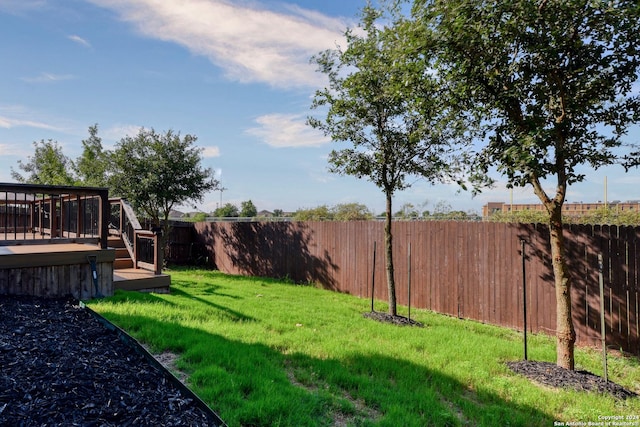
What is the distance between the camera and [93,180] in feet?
36.1

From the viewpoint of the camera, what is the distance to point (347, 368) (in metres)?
3.13

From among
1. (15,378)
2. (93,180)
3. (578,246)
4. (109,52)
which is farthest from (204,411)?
(93,180)

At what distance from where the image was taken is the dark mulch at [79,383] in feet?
6.25

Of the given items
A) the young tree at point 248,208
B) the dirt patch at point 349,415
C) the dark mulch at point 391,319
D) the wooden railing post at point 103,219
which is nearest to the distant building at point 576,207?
the dark mulch at point 391,319

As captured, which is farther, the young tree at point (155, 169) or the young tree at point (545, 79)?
the young tree at point (155, 169)

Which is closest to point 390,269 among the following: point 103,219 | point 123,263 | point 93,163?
point 103,219

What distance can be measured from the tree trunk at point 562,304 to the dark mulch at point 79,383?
3.46 m

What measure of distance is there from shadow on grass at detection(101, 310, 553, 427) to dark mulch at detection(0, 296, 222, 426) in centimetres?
28

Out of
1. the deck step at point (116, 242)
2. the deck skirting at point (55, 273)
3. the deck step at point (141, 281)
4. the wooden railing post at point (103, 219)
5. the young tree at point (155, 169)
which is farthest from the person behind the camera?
the young tree at point (155, 169)

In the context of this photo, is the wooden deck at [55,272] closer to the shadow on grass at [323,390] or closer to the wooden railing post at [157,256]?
the wooden railing post at [157,256]

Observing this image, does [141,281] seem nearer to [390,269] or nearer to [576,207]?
[390,269]

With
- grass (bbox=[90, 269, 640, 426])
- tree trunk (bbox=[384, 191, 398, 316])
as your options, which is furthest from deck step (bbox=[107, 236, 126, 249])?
tree trunk (bbox=[384, 191, 398, 316])

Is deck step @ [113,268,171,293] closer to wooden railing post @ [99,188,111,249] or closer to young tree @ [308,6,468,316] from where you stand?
wooden railing post @ [99,188,111,249]

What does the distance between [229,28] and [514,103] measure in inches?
A: 207
